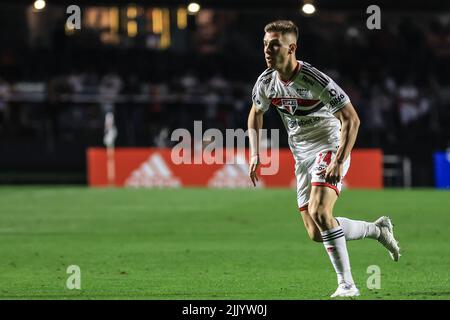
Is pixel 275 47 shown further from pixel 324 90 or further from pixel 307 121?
pixel 307 121

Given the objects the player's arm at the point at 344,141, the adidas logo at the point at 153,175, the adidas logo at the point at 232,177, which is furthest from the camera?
the adidas logo at the point at 153,175

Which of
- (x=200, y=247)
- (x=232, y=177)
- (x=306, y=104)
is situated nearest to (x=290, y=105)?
(x=306, y=104)

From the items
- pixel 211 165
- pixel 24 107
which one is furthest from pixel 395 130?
pixel 24 107

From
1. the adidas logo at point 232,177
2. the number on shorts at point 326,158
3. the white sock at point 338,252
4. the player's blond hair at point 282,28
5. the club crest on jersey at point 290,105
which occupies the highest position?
the adidas logo at point 232,177

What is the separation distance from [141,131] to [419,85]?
8339 millimetres

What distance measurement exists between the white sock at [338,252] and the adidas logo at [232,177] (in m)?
Result: 18.4

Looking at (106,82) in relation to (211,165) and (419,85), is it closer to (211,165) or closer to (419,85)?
(211,165)

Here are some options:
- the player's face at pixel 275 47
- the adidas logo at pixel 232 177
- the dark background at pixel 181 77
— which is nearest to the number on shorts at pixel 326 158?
the player's face at pixel 275 47

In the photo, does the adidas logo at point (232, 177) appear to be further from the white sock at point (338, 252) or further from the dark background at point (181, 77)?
the white sock at point (338, 252)

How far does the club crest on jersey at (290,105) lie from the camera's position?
30.8 feet

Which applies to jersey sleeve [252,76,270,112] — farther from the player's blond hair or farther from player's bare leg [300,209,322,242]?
player's bare leg [300,209,322,242]

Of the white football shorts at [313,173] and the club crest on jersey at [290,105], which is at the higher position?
the club crest on jersey at [290,105]

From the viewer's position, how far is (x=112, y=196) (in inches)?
973

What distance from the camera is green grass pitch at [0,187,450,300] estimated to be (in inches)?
395
